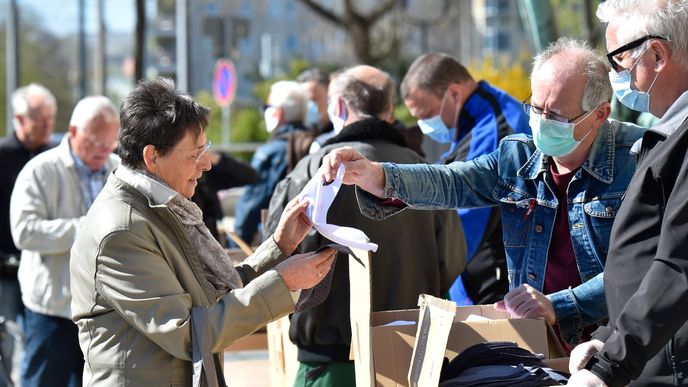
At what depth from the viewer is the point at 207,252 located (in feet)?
10.1

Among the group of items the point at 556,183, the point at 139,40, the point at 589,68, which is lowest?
the point at 556,183

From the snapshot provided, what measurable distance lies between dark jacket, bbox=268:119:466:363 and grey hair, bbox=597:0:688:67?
1.59m

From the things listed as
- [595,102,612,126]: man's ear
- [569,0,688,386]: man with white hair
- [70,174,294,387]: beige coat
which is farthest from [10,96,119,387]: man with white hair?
[569,0,688,386]: man with white hair

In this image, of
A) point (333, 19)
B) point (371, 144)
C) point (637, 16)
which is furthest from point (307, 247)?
point (333, 19)

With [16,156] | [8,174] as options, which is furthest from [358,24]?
[8,174]

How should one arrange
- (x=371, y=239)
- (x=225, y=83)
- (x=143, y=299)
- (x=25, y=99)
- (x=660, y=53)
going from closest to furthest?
(x=660, y=53)
(x=143, y=299)
(x=371, y=239)
(x=25, y=99)
(x=225, y=83)

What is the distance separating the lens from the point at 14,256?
6324 millimetres

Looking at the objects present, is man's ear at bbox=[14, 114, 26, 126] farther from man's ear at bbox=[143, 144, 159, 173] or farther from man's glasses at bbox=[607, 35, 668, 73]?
man's glasses at bbox=[607, 35, 668, 73]

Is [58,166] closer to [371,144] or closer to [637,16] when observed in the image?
[371,144]

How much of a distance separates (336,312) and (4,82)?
28240 millimetres

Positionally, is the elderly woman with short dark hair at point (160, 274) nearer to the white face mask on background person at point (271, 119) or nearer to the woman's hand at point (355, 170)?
the woman's hand at point (355, 170)

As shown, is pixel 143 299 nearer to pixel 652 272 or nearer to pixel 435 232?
pixel 652 272

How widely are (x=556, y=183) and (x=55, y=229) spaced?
2.93m

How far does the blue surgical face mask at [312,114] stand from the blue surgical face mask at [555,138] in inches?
165
